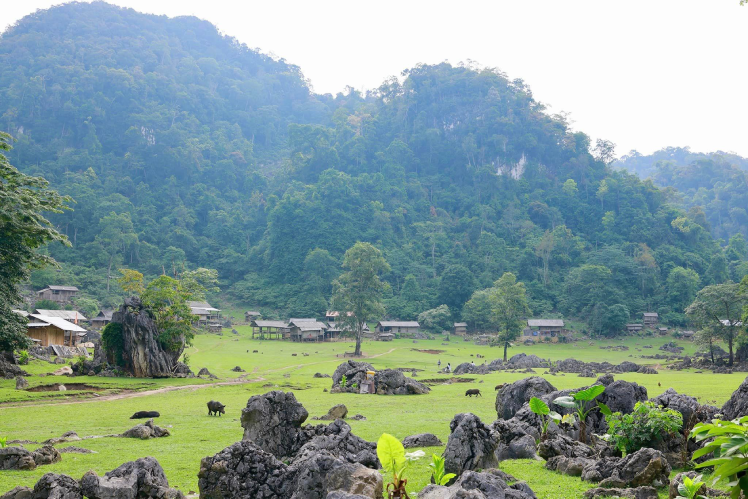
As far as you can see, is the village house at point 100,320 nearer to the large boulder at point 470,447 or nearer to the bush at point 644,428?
the large boulder at point 470,447

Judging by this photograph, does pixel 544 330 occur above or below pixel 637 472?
below

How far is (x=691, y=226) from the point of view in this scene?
139750mm

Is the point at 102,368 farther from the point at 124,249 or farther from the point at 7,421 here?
the point at 124,249

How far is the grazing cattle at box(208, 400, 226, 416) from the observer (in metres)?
24.0

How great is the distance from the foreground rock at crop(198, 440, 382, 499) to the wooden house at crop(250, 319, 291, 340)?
258 ft

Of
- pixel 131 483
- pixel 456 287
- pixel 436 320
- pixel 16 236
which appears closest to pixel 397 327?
pixel 436 320

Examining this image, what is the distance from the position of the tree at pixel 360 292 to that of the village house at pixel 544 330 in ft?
113

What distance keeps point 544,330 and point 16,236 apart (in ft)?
274

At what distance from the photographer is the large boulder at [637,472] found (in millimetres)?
10656

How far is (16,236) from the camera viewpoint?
32.8 meters

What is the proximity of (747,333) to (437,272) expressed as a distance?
87.5 m

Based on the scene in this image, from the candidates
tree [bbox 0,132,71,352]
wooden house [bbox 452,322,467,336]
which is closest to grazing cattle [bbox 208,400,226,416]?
tree [bbox 0,132,71,352]

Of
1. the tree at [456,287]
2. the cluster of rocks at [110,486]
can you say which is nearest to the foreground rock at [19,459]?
the cluster of rocks at [110,486]

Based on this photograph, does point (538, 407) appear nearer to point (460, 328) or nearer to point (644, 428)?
point (644, 428)
